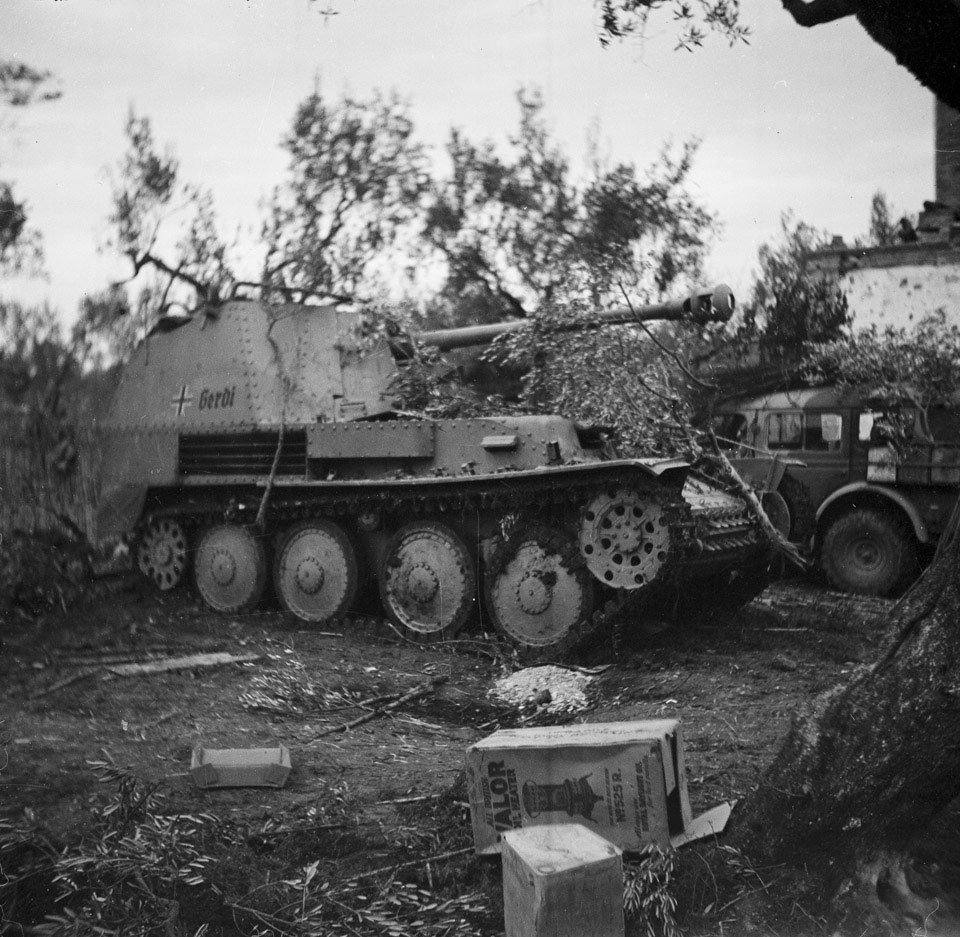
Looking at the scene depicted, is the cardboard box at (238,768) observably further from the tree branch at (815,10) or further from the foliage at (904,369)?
the foliage at (904,369)

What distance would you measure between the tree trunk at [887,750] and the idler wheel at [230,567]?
22.7ft

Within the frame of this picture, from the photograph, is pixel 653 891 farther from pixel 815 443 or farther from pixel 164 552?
pixel 815 443

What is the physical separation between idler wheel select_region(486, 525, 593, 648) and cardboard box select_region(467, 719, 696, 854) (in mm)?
4045

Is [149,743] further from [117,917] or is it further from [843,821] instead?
[843,821]

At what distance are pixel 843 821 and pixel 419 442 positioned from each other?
5.65 metres

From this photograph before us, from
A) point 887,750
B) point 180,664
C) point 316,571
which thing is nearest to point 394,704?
point 180,664

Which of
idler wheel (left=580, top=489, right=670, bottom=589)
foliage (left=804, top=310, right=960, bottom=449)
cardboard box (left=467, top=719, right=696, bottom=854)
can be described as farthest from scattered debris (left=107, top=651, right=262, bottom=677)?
foliage (left=804, top=310, right=960, bottom=449)

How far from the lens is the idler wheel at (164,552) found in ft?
34.7

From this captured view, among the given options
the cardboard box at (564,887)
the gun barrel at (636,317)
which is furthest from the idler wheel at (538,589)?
the cardboard box at (564,887)

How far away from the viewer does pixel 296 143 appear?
1077 cm

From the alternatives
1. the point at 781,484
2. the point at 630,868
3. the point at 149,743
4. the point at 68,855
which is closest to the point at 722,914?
the point at 630,868

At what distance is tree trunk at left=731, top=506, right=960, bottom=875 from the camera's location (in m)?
3.54

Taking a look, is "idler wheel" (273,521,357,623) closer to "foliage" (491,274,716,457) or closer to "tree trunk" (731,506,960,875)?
"foliage" (491,274,716,457)

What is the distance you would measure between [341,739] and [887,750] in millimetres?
3366
